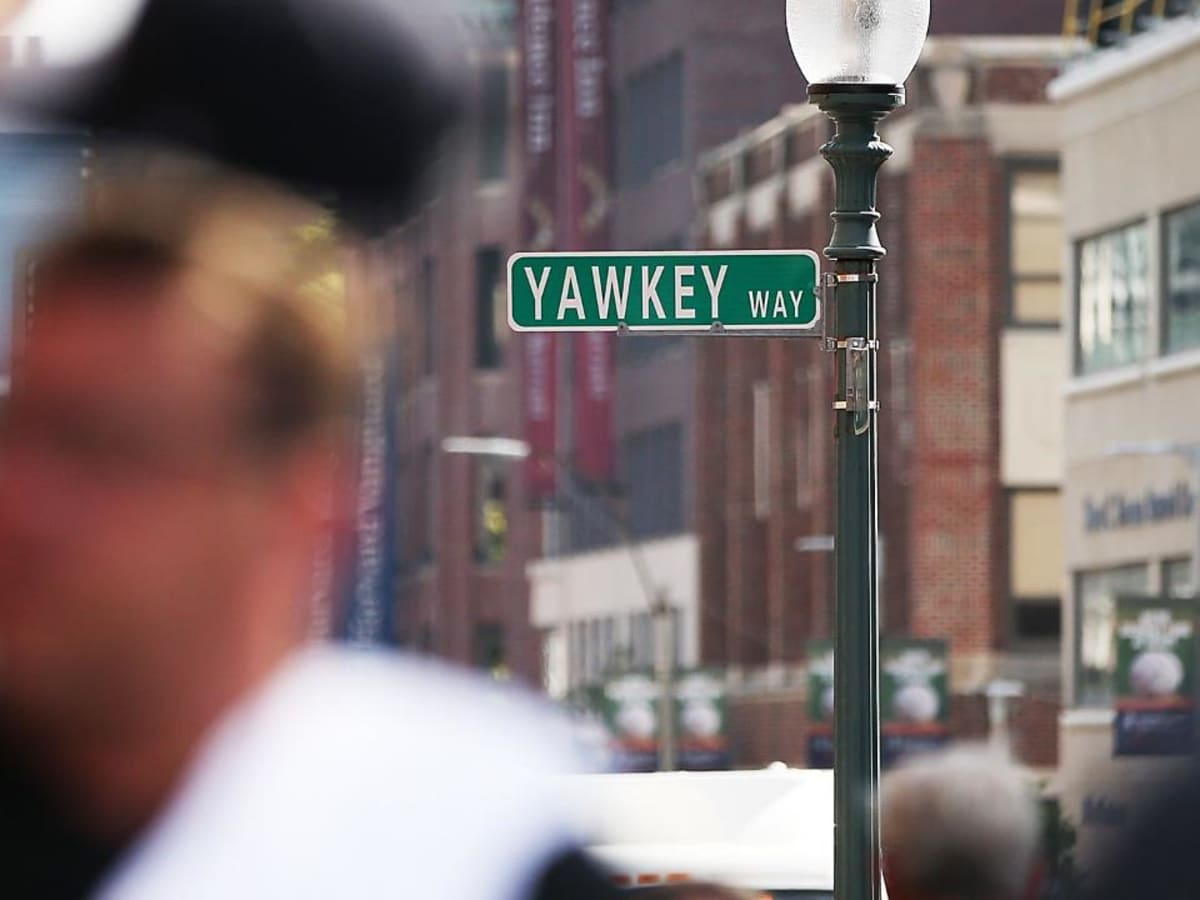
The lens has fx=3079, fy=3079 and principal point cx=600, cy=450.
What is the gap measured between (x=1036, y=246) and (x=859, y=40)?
4371 cm

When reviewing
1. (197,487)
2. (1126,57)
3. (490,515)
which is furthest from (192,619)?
(490,515)

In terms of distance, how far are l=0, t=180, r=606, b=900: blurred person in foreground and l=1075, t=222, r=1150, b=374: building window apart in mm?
41689

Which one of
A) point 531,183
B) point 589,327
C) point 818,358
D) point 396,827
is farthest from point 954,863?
point 531,183

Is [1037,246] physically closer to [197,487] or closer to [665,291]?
[665,291]

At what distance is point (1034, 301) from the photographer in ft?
168

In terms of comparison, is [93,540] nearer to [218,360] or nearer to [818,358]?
[218,360]

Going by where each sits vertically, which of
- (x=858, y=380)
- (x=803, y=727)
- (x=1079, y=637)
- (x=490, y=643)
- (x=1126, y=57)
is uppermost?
(x=1126, y=57)

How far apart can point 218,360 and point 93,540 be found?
0.12 meters

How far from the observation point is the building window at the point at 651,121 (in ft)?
220

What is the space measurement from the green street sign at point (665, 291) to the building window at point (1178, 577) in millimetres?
34225

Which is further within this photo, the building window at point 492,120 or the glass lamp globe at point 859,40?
the glass lamp globe at point 859,40

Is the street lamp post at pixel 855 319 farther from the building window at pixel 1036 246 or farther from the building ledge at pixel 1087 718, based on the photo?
the building window at pixel 1036 246

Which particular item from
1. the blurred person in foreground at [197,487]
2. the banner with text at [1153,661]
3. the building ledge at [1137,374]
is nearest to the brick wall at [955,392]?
the building ledge at [1137,374]

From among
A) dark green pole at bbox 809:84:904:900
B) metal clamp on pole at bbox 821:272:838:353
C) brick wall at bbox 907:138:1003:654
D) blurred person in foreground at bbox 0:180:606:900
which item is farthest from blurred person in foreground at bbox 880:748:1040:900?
brick wall at bbox 907:138:1003:654
